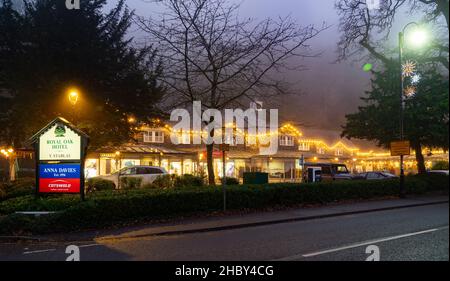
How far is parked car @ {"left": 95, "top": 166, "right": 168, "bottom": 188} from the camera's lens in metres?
28.0

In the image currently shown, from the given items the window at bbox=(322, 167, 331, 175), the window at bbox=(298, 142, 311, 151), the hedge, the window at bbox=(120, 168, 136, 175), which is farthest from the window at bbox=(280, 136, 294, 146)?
the hedge

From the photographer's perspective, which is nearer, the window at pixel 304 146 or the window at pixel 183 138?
the window at pixel 183 138

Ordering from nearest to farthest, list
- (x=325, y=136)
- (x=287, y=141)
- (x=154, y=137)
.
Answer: (x=154, y=137), (x=287, y=141), (x=325, y=136)

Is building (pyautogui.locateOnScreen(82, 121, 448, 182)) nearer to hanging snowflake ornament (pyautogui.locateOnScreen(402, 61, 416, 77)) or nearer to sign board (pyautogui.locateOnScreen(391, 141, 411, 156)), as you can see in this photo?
sign board (pyautogui.locateOnScreen(391, 141, 411, 156))

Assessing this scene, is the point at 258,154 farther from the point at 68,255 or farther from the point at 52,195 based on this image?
the point at 68,255

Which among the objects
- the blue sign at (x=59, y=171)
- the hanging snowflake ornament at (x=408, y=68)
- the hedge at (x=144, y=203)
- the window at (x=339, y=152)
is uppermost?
the hanging snowflake ornament at (x=408, y=68)

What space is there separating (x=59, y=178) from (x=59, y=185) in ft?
0.86

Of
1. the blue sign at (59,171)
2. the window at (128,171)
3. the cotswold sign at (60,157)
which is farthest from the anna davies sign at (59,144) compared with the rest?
the window at (128,171)

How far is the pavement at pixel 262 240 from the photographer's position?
8.57 meters

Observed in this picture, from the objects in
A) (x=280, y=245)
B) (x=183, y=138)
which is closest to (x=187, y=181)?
(x=280, y=245)

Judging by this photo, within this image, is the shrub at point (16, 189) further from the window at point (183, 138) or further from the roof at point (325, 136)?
the roof at point (325, 136)

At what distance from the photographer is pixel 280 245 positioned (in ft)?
32.3

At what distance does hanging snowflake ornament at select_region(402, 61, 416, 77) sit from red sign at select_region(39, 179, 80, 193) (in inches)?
583

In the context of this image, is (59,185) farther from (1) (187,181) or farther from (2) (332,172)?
(2) (332,172)
